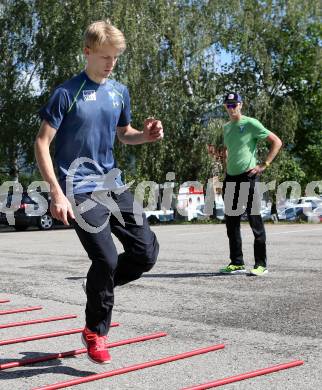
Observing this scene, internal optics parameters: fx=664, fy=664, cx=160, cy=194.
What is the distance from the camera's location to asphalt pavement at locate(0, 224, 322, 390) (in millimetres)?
3961

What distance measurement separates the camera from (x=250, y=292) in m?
7.00

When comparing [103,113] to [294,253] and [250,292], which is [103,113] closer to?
[250,292]

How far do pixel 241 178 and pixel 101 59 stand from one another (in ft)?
14.0

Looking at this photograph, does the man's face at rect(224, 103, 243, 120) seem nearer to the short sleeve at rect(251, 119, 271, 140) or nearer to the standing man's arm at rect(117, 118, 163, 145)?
the short sleeve at rect(251, 119, 271, 140)

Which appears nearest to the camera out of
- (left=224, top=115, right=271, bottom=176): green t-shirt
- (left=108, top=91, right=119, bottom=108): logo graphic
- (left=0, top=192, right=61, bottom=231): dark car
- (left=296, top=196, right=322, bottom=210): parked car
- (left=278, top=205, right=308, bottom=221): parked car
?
(left=108, top=91, right=119, bottom=108): logo graphic

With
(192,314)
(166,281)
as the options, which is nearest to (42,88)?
(166,281)

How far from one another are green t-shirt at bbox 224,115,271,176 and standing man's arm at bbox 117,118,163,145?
11.5 feet

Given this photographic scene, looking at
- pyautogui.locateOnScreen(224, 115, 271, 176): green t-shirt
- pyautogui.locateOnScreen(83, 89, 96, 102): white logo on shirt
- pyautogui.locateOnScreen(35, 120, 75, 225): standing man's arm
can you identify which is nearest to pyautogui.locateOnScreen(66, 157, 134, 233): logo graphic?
pyautogui.locateOnScreen(35, 120, 75, 225): standing man's arm

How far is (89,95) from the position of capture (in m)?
4.29

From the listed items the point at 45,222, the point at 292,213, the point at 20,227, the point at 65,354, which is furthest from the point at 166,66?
the point at 65,354

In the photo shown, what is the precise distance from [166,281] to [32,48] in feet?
77.6

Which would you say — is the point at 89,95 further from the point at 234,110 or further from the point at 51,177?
the point at 234,110

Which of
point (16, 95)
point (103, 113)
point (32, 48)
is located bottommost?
point (103, 113)

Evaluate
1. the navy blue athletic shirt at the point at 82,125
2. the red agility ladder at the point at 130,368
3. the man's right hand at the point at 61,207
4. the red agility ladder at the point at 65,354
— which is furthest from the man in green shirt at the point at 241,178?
the man's right hand at the point at 61,207
